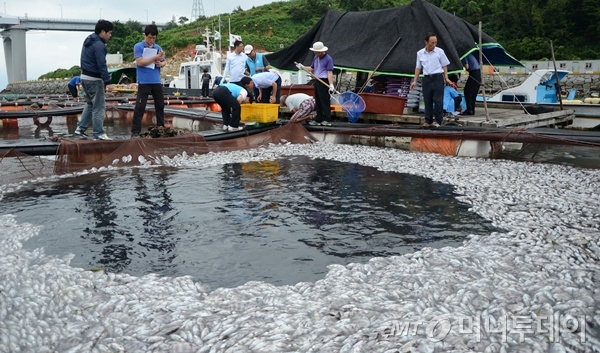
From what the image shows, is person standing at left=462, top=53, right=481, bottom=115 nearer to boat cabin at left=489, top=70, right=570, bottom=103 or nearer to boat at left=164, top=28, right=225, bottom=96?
boat cabin at left=489, top=70, right=570, bottom=103

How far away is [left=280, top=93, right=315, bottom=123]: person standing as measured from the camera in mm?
13213

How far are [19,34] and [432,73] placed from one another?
8308 cm

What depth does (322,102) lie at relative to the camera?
497 inches

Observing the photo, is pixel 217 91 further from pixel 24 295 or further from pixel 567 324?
pixel 567 324

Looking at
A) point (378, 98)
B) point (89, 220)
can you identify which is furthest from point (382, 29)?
point (89, 220)

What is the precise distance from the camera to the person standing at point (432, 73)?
1086cm

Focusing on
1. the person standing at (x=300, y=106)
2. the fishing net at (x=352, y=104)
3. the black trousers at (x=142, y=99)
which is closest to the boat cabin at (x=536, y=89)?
the fishing net at (x=352, y=104)

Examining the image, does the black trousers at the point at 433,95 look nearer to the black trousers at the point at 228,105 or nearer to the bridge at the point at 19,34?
the black trousers at the point at 228,105

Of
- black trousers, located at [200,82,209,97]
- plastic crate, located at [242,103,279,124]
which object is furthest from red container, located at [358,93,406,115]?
black trousers, located at [200,82,209,97]

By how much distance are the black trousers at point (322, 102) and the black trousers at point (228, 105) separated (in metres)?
1.94

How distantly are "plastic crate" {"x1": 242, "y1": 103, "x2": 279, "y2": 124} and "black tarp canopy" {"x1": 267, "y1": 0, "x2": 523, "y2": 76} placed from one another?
264cm

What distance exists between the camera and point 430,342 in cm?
320

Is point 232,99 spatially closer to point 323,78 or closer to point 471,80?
point 323,78

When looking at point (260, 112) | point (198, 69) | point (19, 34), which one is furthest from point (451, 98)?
point (19, 34)
